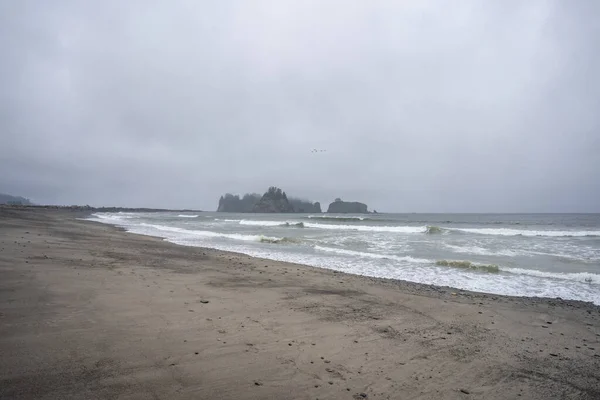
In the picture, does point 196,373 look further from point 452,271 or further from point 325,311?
point 452,271

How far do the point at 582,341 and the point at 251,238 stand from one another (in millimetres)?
20480

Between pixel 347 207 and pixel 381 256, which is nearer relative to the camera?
pixel 381 256

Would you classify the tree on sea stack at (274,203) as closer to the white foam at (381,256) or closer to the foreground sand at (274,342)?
the white foam at (381,256)

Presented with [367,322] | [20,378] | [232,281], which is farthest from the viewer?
[232,281]

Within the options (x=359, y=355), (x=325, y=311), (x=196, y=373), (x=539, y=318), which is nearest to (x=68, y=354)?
(x=196, y=373)

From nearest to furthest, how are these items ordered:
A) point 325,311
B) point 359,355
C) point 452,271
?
point 359,355
point 325,311
point 452,271

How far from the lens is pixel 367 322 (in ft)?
18.1

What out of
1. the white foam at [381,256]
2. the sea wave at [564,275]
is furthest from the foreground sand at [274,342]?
the white foam at [381,256]

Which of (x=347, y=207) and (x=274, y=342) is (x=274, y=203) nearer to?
(x=347, y=207)

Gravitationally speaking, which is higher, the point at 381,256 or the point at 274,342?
the point at 274,342

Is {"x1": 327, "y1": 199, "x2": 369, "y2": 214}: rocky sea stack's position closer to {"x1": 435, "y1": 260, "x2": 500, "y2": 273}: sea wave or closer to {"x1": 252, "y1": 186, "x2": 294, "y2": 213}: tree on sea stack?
{"x1": 252, "y1": 186, "x2": 294, "y2": 213}: tree on sea stack

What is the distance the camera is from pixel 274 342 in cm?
435

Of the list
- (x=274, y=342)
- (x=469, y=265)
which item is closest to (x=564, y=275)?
(x=469, y=265)

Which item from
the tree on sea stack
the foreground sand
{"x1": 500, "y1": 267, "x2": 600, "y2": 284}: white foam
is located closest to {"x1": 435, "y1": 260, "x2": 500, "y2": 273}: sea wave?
{"x1": 500, "y1": 267, "x2": 600, "y2": 284}: white foam
